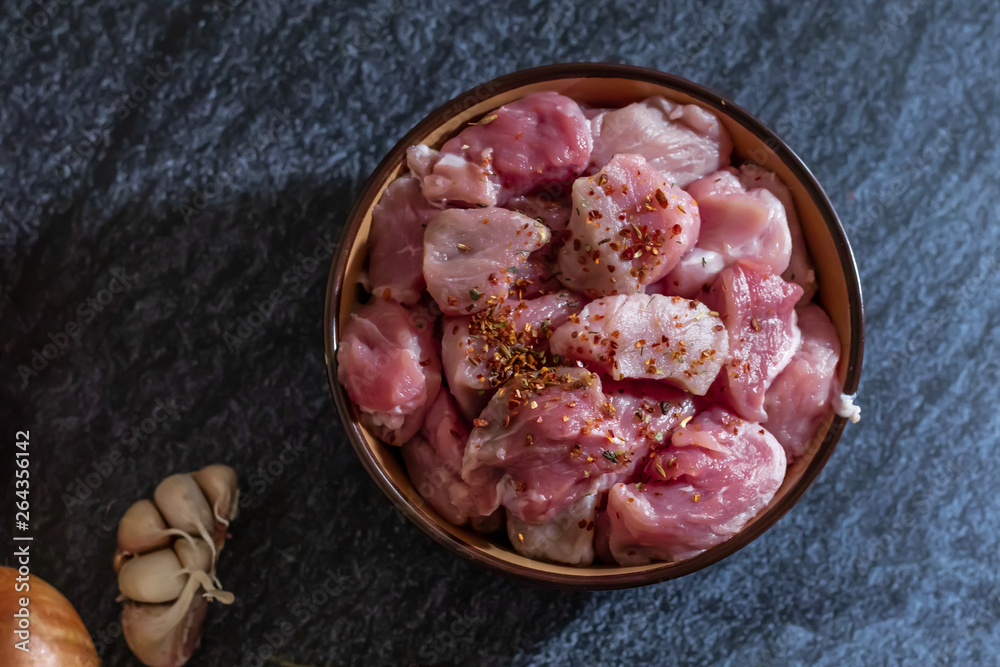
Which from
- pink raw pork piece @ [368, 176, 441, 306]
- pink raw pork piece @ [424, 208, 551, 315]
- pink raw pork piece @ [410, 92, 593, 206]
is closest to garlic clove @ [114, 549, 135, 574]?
pink raw pork piece @ [368, 176, 441, 306]

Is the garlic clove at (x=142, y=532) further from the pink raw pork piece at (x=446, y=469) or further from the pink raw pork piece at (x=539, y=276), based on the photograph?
the pink raw pork piece at (x=539, y=276)

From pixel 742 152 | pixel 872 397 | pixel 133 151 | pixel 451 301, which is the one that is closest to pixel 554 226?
pixel 451 301

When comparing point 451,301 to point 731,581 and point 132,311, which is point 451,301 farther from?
point 731,581

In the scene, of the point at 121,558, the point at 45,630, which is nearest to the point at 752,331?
the point at 121,558

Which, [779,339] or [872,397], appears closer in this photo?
[779,339]

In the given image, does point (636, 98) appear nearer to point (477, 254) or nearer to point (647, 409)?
point (477, 254)

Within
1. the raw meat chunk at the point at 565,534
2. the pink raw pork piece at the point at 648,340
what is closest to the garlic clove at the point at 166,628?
the raw meat chunk at the point at 565,534
